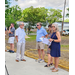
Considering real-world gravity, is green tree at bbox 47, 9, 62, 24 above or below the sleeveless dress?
above

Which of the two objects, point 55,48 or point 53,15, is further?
point 53,15

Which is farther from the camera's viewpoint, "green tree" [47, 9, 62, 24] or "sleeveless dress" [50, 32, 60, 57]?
"green tree" [47, 9, 62, 24]

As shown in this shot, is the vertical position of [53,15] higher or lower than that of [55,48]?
higher

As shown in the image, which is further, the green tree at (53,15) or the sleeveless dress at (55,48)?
the green tree at (53,15)

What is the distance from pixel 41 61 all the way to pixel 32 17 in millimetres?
28828

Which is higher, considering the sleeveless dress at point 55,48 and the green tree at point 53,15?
the green tree at point 53,15

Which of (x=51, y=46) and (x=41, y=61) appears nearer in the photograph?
(x=51, y=46)
